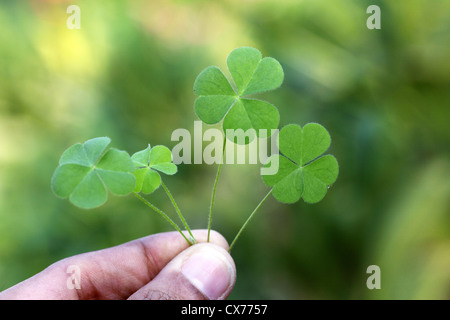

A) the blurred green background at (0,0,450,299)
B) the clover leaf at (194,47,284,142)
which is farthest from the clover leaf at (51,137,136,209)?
the blurred green background at (0,0,450,299)

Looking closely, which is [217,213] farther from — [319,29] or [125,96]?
[319,29]

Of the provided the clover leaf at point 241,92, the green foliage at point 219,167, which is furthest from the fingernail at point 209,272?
the clover leaf at point 241,92

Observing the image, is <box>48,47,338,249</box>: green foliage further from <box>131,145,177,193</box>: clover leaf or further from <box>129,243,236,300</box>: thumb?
<box>129,243,236,300</box>: thumb

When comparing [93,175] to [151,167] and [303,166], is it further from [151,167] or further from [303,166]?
[303,166]

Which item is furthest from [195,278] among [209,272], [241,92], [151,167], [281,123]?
[281,123]

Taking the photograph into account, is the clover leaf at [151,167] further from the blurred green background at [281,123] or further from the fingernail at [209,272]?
the blurred green background at [281,123]
